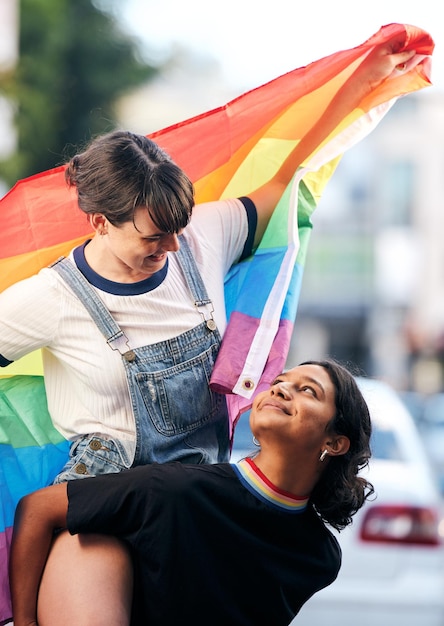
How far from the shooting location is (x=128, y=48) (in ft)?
60.2

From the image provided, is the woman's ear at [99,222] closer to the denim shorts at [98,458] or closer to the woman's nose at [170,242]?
the woman's nose at [170,242]

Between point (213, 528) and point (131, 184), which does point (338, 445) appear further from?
point (131, 184)

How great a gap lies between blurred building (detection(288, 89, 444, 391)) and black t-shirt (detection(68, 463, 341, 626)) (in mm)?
32393

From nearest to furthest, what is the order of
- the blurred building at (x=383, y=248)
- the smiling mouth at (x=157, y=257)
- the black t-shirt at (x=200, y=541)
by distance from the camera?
the black t-shirt at (x=200, y=541), the smiling mouth at (x=157, y=257), the blurred building at (x=383, y=248)

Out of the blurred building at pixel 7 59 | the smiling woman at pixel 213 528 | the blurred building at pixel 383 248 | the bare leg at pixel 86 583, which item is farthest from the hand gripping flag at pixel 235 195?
the blurred building at pixel 383 248

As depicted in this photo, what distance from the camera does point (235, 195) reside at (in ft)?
11.2

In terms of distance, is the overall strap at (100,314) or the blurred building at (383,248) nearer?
the overall strap at (100,314)

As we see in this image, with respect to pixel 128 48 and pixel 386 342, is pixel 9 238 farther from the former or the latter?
pixel 386 342

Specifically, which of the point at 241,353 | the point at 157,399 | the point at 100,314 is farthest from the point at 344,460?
the point at 100,314

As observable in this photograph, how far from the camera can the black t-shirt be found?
2730 millimetres

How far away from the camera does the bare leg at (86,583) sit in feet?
8.63

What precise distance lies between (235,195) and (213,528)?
1.13 meters

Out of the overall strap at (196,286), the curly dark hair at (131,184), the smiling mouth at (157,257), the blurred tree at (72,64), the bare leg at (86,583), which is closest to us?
the bare leg at (86,583)

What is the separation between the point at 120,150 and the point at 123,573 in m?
1.12
